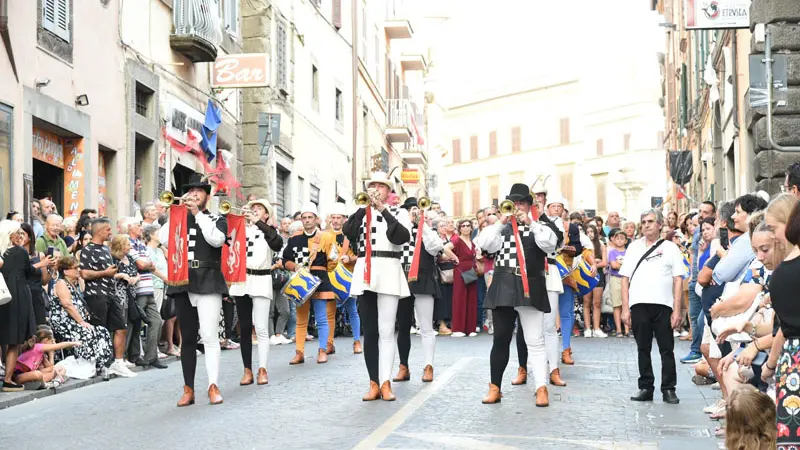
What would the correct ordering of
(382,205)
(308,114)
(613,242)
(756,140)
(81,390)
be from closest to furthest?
(382,205) → (81,390) → (756,140) → (613,242) → (308,114)

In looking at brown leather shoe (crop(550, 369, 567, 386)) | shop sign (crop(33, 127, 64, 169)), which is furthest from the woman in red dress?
brown leather shoe (crop(550, 369, 567, 386))

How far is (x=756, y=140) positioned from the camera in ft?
55.9

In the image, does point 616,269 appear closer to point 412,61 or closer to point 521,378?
point 521,378

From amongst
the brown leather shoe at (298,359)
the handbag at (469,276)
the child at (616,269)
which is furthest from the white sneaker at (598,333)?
the brown leather shoe at (298,359)

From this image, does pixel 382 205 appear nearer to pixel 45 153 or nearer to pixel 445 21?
pixel 45 153

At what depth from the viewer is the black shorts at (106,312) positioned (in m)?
13.8

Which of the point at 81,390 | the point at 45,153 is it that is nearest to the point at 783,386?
the point at 81,390

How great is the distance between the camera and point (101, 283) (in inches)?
548

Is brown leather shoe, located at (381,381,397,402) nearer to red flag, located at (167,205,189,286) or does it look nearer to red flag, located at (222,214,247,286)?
red flag, located at (222,214,247,286)

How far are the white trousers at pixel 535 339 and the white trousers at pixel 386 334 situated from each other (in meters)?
1.09

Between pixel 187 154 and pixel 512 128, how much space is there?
180 feet

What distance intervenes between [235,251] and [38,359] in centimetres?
240

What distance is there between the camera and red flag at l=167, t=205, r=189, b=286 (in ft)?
35.7

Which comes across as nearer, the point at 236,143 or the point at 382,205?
the point at 382,205
